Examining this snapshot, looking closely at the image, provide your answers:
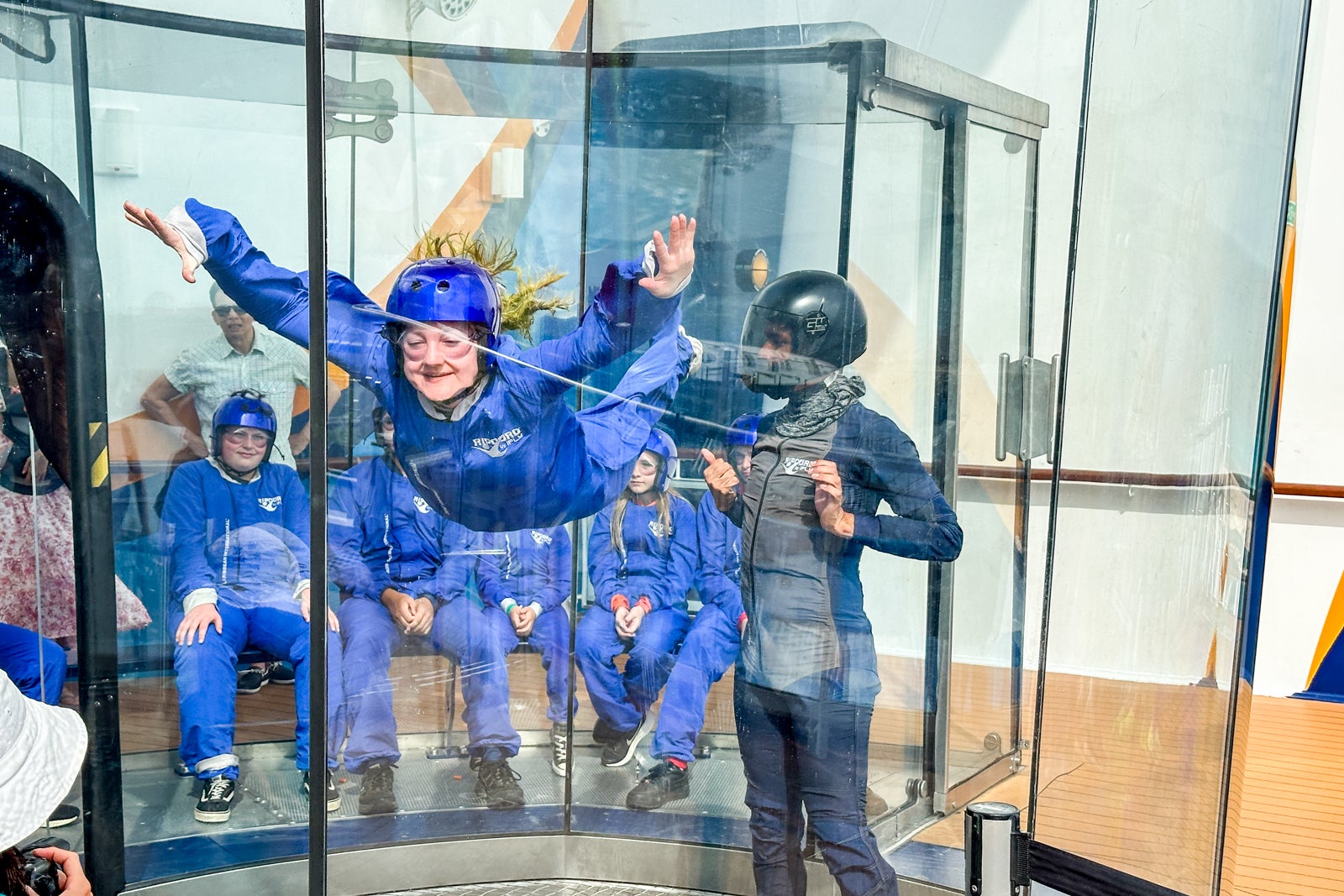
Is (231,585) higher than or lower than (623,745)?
higher

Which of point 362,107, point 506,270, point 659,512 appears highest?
point 362,107

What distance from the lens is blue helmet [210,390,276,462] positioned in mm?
1659

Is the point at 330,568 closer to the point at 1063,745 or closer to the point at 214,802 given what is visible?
the point at 214,802

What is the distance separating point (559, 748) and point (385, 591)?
0.35 meters

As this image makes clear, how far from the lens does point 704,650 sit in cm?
166

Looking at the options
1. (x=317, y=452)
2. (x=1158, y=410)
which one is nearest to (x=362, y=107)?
(x=317, y=452)

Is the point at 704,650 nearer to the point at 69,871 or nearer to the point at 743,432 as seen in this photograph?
the point at 743,432

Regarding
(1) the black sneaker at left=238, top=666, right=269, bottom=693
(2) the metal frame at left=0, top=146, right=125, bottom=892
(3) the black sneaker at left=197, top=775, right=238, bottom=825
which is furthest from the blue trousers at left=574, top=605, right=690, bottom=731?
(2) the metal frame at left=0, top=146, right=125, bottom=892

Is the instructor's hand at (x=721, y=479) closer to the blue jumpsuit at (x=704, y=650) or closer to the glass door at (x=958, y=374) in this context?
the blue jumpsuit at (x=704, y=650)

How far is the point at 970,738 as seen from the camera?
1.72 m

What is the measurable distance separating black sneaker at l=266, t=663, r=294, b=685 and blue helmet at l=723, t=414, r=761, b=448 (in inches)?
29.4

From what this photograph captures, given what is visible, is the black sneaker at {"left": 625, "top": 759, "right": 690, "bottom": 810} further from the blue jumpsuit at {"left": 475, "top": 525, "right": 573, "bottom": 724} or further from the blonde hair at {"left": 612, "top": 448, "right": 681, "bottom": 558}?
the blonde hair at {"left": 612, "top": 448, "right": 681, "bottom": 558}

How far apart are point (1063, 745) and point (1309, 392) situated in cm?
442

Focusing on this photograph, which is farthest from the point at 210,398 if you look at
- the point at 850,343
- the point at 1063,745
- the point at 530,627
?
the point at 1063,745
